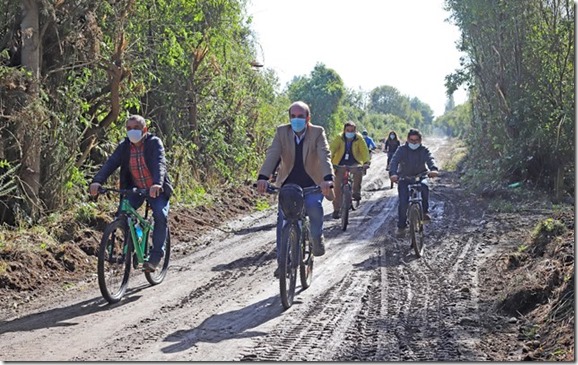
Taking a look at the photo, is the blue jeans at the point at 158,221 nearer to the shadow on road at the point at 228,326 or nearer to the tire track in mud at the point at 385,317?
the shadow on road at the point at 228,326

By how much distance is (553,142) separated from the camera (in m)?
21.3

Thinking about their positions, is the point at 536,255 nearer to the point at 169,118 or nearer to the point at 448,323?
the point at 448,323

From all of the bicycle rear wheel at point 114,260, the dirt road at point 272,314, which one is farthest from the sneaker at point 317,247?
the bicycle rear wheel at point 114,260

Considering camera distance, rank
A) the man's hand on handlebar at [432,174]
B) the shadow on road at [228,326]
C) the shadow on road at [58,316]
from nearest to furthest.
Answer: the shadow on road at [228,326] → the shadow on road at [58,316] → the man's hand on handlebar at [432,174]

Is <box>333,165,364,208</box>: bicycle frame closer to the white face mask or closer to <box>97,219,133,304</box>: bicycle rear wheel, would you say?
the white face mask

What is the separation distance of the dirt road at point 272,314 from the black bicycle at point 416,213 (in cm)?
22

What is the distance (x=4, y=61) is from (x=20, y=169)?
5.54ft

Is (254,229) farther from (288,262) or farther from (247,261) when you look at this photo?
(288,262)

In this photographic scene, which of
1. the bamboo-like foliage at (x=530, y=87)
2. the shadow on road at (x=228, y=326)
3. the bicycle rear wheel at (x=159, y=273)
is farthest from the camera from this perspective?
the bamboo-like foliage at (x=530, y=87)

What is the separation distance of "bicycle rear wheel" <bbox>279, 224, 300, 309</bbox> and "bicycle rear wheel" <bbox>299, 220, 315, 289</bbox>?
1.04 feet

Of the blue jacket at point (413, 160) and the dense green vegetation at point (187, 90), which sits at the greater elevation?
the dense green vegetation at point (187, 90)

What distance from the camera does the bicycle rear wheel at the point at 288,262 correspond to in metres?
7.59

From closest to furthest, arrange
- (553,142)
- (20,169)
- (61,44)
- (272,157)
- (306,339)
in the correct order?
(306,339) < (272,157) < (20,169) < (61,44) < (553,142)

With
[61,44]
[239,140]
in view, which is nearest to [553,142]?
[239,140]
